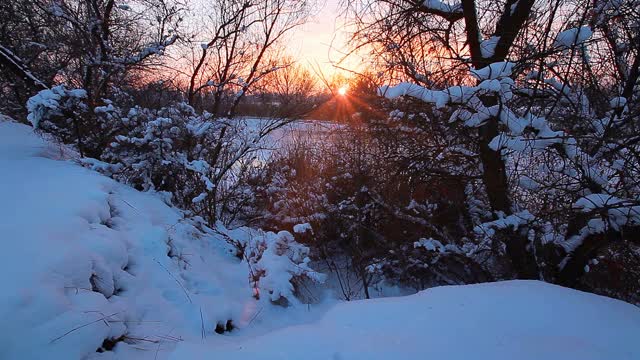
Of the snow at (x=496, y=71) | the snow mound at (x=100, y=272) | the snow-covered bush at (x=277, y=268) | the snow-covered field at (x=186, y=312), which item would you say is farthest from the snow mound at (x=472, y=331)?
the snow at (x=496, y=71)

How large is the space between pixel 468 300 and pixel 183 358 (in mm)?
1913

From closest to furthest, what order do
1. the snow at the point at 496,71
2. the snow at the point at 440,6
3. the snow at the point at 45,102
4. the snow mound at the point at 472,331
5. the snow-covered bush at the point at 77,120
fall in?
1. the snow mound at the point at 472,331
2. the snow at the point at 496,71
3. the snow at the point at 440,6
4. the snow at the point at 45,102
5. the snow-covered bush at the point at 77,120

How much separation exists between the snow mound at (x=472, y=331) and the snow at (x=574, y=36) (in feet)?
7.15

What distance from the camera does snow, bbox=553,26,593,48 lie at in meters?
3.45

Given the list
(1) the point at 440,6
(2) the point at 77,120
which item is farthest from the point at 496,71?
(2) the point at 77,120

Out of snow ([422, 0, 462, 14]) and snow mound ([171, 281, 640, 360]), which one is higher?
snow ([422, 0, 462, 14])

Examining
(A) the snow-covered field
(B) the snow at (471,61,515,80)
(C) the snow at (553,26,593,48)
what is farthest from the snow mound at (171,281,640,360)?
(C) the snow at (553,26,593,48)

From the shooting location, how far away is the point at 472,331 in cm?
231

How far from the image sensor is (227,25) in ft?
32.9

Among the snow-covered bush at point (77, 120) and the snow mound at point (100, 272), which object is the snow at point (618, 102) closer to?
the snow mound at point (100, 272)

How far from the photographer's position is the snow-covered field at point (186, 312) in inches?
84.6

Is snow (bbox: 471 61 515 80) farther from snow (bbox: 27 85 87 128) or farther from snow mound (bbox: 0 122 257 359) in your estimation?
snow (bbox: 27 85 87 128)

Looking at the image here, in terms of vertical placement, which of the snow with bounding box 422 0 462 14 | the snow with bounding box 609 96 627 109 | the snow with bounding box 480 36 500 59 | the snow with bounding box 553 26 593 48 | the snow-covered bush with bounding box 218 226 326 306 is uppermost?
the snow with bounding box 422 0 462 14

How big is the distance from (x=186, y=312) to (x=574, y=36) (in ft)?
13.5
